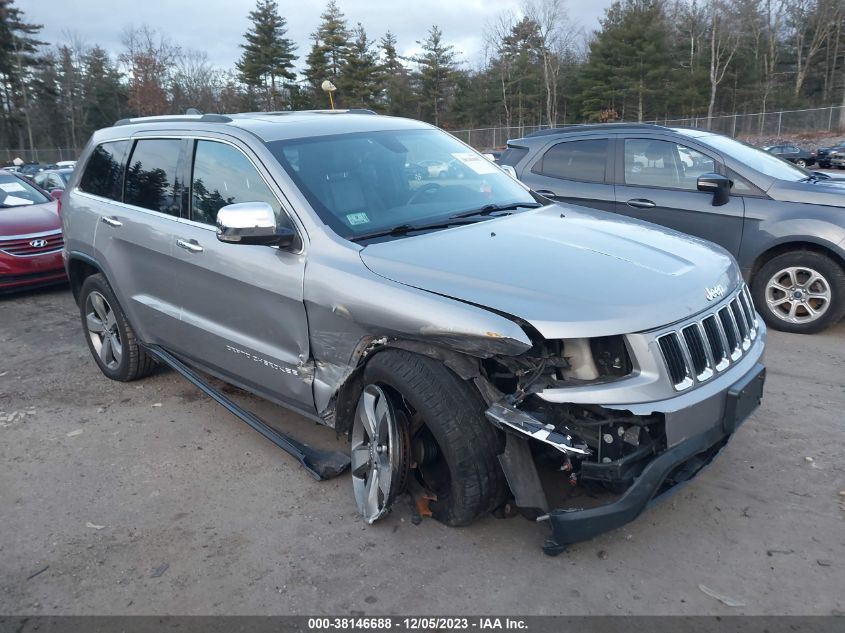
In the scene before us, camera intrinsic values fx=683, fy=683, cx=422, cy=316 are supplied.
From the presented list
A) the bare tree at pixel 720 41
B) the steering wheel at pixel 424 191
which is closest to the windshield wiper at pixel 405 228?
the steering wheel at pixel 424 191

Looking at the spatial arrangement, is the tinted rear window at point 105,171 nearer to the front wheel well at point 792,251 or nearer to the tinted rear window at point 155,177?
the tinted rear window at point 155,177

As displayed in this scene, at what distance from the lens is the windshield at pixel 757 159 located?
6297mm

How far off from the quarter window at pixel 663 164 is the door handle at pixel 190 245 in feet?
14.7

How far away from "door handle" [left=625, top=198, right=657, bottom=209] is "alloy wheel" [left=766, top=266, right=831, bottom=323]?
4.20ft

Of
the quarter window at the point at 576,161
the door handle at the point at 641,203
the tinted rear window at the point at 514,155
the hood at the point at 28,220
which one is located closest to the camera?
the door handle at the point at 641,203

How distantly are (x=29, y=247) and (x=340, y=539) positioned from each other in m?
7.17

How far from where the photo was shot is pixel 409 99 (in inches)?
2183

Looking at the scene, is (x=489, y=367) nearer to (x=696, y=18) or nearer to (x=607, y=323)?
(x=607, y=323)

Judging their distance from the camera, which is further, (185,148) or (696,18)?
(696,18)

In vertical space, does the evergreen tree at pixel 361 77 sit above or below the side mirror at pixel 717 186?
above

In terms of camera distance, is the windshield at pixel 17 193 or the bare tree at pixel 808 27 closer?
the windshield at pixel 17 193

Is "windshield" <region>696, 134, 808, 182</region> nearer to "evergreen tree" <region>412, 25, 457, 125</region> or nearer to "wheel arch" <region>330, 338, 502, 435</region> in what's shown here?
"wheel arch" <region>330, 338, 502, 435</region>

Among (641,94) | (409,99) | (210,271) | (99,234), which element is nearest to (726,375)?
(210,271)

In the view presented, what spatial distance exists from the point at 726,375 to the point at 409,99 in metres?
55.5
